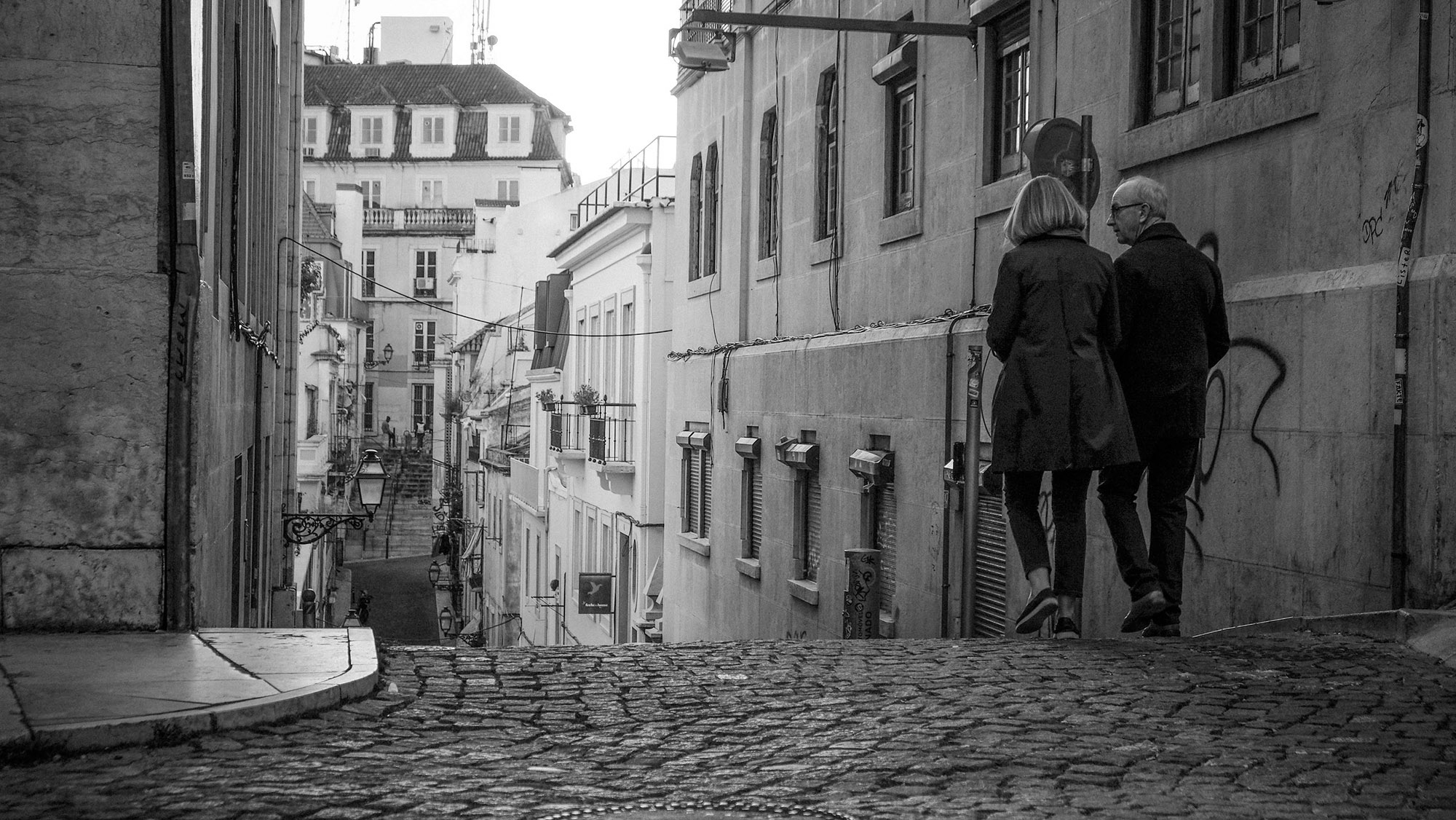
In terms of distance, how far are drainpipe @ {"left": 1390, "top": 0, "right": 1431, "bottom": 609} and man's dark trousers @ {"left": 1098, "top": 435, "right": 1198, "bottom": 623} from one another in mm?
890

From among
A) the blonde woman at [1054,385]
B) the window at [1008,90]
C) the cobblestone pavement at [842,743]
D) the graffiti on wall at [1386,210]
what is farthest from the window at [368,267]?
the cobblestone pavement at [842,743]

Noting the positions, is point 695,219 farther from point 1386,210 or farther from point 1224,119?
point 1386,210

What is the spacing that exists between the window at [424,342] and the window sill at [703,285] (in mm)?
63732

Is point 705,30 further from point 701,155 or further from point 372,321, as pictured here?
point 372,321

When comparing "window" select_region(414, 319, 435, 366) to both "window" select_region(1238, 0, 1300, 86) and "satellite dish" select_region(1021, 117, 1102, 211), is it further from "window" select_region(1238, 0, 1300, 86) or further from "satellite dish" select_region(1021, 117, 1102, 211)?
"window" select_region(1238, 0, 1300, 86)

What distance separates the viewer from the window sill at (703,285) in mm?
21688

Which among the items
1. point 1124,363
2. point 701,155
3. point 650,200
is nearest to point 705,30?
point 701,155

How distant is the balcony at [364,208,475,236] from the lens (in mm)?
84438

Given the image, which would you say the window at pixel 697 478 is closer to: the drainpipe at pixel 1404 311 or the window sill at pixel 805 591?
the window sill at pixel 805 591

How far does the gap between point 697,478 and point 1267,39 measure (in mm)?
14849

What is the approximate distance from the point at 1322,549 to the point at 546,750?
4458 mm

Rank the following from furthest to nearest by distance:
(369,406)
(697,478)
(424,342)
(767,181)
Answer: (369,406) → (424,342) → (697,478) → (767,181)

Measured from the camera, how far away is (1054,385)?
7391 millimetres

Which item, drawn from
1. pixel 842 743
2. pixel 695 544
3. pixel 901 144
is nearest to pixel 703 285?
pixel 695 544
